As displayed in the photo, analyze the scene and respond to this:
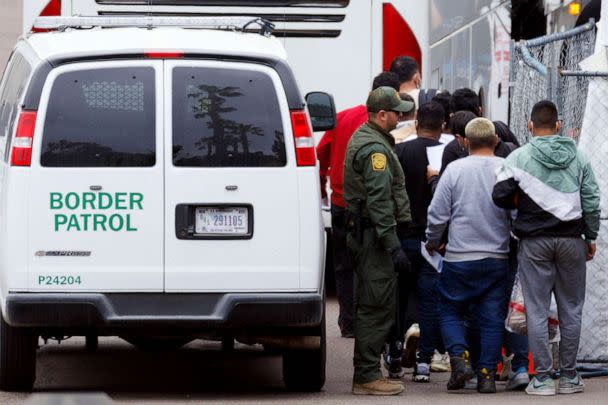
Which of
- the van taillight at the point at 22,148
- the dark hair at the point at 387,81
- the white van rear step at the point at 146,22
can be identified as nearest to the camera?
the van taillight at the point at 22,148

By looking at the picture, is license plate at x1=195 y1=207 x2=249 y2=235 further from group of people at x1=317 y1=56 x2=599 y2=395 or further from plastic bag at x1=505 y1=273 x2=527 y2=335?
plastic bag at x1=505 y1=273 x2=527 y2=335

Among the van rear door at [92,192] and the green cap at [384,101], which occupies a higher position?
the green cap at [384,101]

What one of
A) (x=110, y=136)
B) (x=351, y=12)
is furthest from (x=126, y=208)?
(x=351, y=12)

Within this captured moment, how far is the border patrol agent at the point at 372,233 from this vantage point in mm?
8664

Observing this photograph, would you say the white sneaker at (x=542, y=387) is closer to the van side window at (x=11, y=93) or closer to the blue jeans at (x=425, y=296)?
the blue jeans at (x=425, y=296)

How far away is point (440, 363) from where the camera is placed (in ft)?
32.9

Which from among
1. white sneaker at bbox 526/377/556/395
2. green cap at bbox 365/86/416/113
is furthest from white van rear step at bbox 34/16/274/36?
white sneaker at bbox 526/377/556/395

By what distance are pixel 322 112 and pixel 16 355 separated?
2447 millimetres

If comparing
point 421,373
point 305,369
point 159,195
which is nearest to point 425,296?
point 421,373

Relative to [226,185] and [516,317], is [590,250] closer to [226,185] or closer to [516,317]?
[516,317]

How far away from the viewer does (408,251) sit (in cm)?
940

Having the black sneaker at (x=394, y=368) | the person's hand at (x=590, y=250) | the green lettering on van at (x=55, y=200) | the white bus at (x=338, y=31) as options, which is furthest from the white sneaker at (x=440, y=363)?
the white bus at (x=338, y=31)

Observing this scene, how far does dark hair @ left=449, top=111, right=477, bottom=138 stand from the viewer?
9383 millimetres

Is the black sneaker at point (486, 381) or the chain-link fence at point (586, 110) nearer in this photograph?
the black sneaker at point (486, 381)
